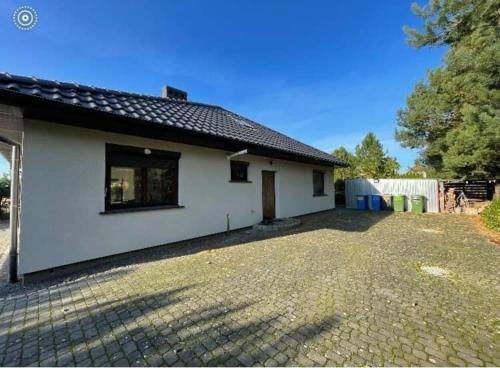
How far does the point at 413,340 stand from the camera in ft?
8.49

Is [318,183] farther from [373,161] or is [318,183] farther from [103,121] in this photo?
[373,161]

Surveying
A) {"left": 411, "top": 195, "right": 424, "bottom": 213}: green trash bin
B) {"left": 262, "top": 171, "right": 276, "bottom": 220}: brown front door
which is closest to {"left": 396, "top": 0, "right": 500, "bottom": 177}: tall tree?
{"left": 411, "top": 195, "right": 424, "bottom": 213}: green trash bin

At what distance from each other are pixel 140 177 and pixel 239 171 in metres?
3.81

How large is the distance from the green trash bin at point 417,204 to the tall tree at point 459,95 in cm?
178

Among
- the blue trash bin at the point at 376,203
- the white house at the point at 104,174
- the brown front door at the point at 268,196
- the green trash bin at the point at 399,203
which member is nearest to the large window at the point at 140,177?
the white house at the point at 104,174

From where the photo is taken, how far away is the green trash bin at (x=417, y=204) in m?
13.5

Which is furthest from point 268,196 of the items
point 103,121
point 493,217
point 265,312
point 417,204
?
point 417,204

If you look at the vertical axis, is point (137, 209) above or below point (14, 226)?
above

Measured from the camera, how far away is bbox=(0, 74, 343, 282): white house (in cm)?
443

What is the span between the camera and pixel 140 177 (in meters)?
6.09

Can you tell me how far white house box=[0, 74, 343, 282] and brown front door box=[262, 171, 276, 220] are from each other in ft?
5.23

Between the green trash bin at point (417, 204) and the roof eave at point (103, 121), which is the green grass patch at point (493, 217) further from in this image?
the roof eave at point (103, 121)

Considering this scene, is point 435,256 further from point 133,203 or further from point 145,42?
point 145,42

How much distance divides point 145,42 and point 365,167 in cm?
2477
